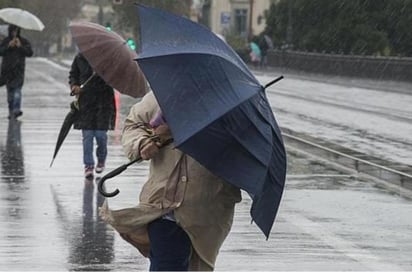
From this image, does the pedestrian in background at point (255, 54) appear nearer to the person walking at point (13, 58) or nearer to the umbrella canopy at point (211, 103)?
the person walking at point (13, 58)

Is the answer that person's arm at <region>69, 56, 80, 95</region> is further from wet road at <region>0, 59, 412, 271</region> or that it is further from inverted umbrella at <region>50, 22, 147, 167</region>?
inverted umbrella at <region>50, 22, 147, 167</region>

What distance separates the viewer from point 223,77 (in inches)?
221

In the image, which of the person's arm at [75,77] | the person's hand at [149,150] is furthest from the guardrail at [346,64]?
the person's hand at [149,150]

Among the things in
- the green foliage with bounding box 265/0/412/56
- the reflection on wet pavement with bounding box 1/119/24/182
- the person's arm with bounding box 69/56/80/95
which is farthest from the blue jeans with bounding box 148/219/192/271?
the green foliage with bounding box 265/0/412/56

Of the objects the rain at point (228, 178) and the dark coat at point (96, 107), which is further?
the dark coat at point (96, 107)

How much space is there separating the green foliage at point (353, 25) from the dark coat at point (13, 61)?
125ft

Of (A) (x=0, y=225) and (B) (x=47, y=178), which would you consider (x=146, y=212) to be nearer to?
(A) (x=0, y=225)

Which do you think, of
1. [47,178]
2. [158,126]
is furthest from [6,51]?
[158,126]

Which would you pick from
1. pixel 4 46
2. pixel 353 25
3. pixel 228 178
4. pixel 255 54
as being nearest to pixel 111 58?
pixel 228 178

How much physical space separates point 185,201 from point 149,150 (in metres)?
0.31

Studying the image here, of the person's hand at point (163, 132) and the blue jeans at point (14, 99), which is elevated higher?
the person's hand at point (163, 132)

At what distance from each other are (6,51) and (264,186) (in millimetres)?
15885

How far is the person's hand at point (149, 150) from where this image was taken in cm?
581

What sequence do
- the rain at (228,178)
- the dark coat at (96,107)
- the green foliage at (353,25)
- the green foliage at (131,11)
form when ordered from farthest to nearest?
the green foliage at (131,11) → the green foliage at (353,25) → the dark coat at (96,107) → the rain at (228,178)
